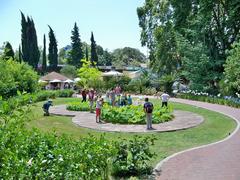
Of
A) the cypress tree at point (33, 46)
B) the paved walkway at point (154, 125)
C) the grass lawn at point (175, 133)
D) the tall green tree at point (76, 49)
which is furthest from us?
the tall green tree at point (76, 49)

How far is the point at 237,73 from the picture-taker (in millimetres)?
28094

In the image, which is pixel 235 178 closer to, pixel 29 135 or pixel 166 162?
pixel 166 162

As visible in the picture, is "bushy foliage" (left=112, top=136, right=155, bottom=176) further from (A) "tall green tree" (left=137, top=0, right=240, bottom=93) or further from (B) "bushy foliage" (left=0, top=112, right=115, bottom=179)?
(A) "tall green tree" (left=137, top=0, right=240, bottom=93)

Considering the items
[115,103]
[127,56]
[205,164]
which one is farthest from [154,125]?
[127,56]

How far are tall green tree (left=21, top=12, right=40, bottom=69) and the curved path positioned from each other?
64838 millimetres

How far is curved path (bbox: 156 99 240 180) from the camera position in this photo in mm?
9875

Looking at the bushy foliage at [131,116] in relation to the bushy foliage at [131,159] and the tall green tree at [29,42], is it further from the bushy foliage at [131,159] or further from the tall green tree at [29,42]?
the tall green tree at [29,42]

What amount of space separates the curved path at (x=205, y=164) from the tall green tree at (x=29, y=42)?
213 feet

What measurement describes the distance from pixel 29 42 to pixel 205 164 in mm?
67857

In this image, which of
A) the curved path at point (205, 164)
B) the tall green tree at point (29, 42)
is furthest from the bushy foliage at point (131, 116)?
the tall green tree at point (29, 42)

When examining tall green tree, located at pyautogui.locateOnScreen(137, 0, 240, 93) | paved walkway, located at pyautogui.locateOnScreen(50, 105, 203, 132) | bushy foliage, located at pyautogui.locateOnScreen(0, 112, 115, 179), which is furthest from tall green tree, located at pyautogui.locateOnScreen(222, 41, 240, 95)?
bushy foliage, located at pyautogui.locateOnScreen(0, 112, 115, 179)

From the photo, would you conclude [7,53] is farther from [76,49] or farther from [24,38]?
[76,49]

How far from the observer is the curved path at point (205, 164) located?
32.4ft

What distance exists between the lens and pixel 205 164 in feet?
36.4
